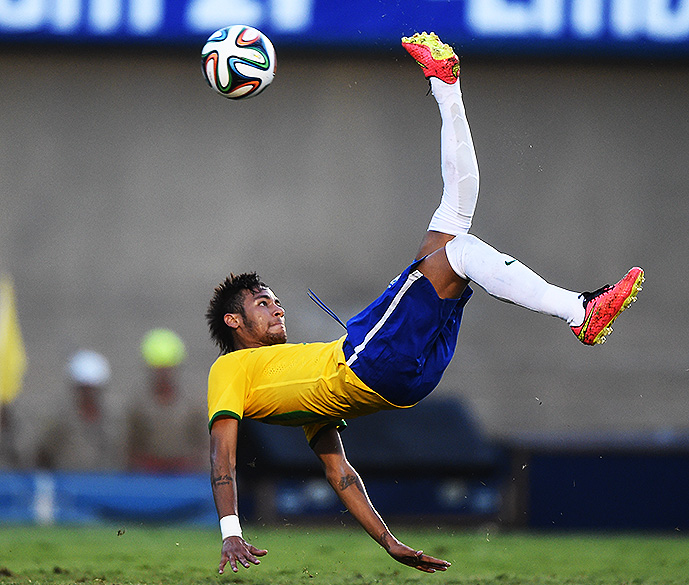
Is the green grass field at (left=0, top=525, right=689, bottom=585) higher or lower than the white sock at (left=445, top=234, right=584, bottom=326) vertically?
lower

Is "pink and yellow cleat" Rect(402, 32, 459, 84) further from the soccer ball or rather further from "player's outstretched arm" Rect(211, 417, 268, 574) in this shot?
"player's outstretched arm" Rect(211, 417, 268, 574)

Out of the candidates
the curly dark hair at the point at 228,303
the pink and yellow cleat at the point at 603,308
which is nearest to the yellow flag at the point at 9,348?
the curly dark hair at the point at 228,303

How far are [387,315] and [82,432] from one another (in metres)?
7.20

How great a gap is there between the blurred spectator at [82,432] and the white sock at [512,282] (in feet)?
24.2

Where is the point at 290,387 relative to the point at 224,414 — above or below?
above

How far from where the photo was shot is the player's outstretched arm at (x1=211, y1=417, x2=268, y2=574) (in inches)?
181

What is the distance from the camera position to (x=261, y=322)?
5695 millimetres

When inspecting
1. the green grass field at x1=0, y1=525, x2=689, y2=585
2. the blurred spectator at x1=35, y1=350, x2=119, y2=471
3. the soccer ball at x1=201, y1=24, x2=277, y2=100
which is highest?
the soccer ball at x1=201, y1=24, x2=277, y2=100

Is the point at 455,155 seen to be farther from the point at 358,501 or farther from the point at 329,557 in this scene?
the point at 329,557

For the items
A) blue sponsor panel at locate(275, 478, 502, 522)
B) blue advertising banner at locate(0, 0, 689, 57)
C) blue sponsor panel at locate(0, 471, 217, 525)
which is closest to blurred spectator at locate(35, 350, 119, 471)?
blue sponsor panel at locate(0, 471, 217, 525)

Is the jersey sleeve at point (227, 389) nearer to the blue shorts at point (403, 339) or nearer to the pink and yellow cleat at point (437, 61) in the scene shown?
→ the blue shorts at point (403, 339)

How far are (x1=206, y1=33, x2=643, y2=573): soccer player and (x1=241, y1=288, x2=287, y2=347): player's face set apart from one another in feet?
0.69

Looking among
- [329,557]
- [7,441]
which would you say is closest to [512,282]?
[329,557]

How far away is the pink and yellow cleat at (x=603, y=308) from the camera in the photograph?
4.35 metres
